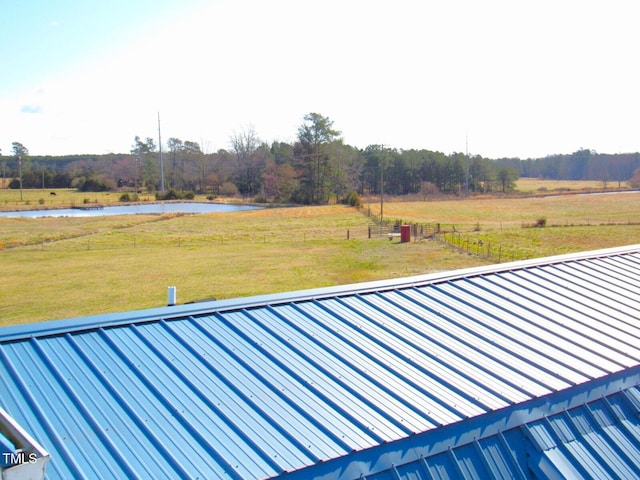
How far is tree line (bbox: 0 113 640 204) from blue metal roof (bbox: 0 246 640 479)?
3242 inches

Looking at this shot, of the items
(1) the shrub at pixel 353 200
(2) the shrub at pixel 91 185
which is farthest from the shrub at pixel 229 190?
(1) the shrub at pixel 353 200

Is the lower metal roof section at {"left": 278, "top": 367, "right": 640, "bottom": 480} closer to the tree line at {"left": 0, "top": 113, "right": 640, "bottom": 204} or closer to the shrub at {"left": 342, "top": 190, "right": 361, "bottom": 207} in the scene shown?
the shrub at {"left": 342, "top": 190, "right": 361, "bottom": 207}

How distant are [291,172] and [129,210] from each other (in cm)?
2669

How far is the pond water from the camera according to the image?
7425cm

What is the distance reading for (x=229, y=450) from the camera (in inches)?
210

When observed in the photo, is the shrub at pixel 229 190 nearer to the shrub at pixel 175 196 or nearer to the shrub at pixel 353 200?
the shrub at pixel 175 196

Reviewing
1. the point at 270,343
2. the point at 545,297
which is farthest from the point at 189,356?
the point at 545,297

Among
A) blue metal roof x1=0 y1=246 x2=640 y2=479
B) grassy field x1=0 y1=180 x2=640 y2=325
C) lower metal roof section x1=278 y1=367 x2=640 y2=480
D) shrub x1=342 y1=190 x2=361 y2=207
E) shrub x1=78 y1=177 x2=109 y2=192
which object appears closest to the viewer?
blue metal roof x1=0 y1=246 x2=640 y2=479

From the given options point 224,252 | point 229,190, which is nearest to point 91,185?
point 229,190

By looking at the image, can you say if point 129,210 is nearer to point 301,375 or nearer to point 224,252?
point 224,252

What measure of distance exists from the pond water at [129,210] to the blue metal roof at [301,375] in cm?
7128

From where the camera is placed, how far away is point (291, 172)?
305 feet

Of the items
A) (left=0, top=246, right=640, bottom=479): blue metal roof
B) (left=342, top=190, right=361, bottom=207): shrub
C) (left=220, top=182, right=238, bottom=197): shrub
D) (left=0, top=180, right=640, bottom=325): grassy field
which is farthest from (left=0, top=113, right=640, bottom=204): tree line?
(left=0, top=246, right=640, bottom=479): blue metal roof

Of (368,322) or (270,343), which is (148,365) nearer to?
(270,343)
